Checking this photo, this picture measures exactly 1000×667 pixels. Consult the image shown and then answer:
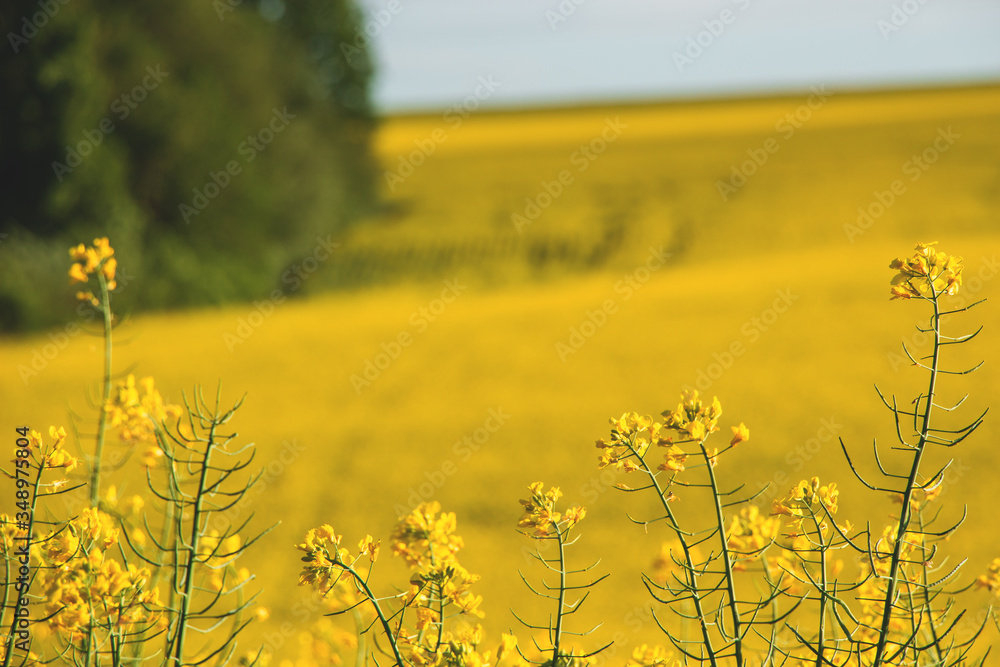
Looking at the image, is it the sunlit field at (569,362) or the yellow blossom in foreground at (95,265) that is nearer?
the yellow blossom in foreground at (95,265)

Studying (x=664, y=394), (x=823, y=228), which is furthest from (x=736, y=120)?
(x=664, y=394)

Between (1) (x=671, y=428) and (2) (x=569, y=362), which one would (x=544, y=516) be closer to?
(1) (x=671, y=428)

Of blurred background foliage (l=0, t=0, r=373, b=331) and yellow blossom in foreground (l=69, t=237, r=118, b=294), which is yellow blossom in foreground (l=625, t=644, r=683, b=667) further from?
blurred background foliage (l=0, t=0, r=373, b=331)

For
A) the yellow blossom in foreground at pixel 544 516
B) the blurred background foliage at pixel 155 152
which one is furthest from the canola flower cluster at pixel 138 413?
the blurred background foliage at pixel 155 152

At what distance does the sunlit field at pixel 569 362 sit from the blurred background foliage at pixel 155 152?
1.05 meters

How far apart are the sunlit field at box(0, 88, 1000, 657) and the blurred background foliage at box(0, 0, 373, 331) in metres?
1.05

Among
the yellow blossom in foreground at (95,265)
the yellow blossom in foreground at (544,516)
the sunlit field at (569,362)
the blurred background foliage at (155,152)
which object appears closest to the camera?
the yellow blossom in foreground at (544,516)

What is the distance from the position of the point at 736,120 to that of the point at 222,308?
4442 cm

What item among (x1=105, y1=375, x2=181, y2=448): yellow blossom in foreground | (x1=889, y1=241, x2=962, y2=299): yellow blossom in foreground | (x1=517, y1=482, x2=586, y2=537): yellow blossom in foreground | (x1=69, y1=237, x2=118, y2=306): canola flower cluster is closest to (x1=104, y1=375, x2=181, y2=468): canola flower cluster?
(x1=105, y1=375, x2=181, y2=448): yellow blossom in foreground

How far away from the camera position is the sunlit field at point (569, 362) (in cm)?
810

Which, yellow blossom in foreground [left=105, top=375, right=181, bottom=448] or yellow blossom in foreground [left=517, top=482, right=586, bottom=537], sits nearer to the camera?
yellow blossom in foreground [left=517, top=482, right=586, bottom=537]

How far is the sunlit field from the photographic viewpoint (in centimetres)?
810

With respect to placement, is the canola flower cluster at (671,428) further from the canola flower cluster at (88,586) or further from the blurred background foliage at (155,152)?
the blurred background foliage at (155,152)

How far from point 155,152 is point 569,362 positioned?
11320mm
